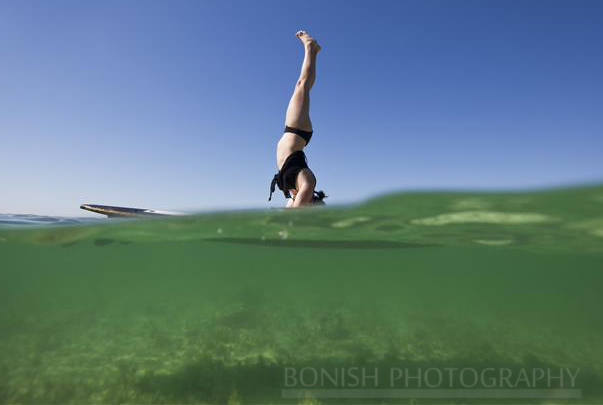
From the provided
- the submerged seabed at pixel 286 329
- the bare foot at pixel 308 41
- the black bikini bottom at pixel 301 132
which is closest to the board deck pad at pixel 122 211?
the submerged seabed at pixel 286 329

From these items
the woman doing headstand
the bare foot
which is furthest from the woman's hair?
the bare foot

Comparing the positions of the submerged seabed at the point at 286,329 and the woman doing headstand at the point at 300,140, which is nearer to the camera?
the woman doing headstand at the point at 300,140

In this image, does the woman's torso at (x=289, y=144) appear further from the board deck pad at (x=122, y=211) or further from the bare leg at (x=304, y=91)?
the board deck pad at (x=122, y=211)

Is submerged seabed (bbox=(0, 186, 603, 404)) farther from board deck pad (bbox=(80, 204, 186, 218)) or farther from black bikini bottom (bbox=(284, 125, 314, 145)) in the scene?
black bikini bottom (bbox=(284, 125, 314, 145))

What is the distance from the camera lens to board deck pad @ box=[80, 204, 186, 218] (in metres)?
8.18

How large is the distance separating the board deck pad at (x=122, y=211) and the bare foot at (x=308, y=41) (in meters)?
5.29

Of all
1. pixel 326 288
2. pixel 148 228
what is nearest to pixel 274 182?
pixel 148 228

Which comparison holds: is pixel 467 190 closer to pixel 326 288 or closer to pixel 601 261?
pixel 601 261

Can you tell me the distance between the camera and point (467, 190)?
6.55m

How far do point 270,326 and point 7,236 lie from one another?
35.2ft

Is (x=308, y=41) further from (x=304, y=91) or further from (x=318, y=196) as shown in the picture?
(x=318, y=196)

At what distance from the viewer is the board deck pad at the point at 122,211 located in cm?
818

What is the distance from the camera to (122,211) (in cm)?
852

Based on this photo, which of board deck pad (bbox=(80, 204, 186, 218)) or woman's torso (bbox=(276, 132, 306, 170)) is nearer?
woman's torso (bbox=(276, 132, 306, 170))
